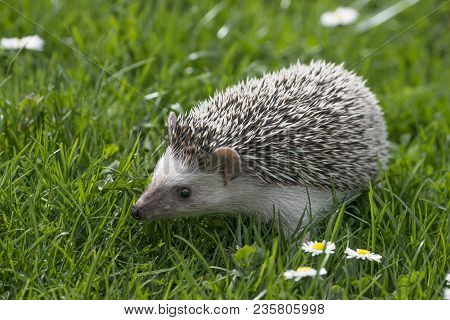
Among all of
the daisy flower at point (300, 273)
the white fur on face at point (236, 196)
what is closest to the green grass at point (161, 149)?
the daisy flower at point (300, 273)

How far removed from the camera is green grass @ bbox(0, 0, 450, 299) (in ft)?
14.3

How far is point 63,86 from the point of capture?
6508 mm

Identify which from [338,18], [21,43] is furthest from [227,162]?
[338,18]

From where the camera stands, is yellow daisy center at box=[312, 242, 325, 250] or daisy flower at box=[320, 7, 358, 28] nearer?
yellow daisy center at box=[312, 242, 325, 250]

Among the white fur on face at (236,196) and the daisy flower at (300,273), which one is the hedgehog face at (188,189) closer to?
the white fur on face at (236,196)

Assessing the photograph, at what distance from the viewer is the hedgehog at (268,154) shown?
4977mm

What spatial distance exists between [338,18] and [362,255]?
4815mm

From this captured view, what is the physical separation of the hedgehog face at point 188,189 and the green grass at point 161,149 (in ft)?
0.54

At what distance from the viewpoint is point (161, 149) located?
5.77 m

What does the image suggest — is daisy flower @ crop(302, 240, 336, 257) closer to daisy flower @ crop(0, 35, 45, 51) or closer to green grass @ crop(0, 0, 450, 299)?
green grass @ crop(0, 0, 450, 299)

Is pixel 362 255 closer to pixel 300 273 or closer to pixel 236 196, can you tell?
pixel 300 273

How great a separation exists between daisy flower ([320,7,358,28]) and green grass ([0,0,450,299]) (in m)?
0.12

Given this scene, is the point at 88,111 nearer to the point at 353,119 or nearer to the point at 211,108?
the point at 211,108

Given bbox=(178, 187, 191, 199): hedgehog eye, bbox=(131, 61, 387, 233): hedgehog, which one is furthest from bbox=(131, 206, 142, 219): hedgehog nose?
bbox=(178, 187, 191, 199): hedgehog eye
